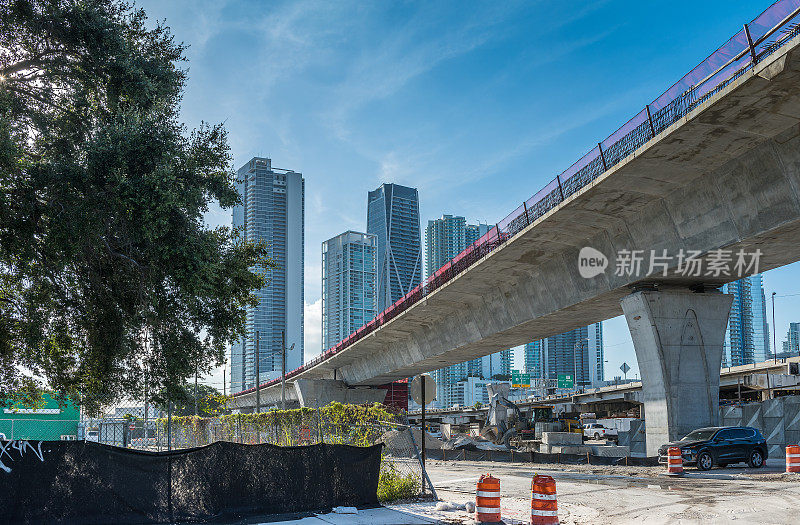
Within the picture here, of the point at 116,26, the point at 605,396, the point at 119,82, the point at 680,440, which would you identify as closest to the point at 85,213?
the point at 119,82

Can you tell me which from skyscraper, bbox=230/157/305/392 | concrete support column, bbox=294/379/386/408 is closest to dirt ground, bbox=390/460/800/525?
concrete support column, bbox=294/379/386/408

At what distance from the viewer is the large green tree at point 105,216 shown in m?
13.8

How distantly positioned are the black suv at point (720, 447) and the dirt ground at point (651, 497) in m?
0.46

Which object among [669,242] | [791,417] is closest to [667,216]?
[669,242]

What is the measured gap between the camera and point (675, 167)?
67.4 feet

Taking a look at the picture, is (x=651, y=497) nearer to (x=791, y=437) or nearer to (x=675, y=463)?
(x=675, y=463)

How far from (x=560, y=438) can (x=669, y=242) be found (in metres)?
24.1

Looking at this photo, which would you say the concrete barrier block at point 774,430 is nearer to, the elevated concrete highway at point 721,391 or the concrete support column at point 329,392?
the elevated concrete highway at point 721,391

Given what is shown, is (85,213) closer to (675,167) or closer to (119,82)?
(119,82)

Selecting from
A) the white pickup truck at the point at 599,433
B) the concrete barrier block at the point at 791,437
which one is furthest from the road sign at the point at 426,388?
the white pickup truck at the point at 599,433

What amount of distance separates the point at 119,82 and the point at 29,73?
223 centimetres

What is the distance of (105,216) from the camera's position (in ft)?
46.2

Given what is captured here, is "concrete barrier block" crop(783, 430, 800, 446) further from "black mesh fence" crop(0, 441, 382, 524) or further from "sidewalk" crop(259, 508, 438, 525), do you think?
"sidewalk" crop(259, 508, 438, 525)

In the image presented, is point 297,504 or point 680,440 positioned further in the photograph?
point 680,440
